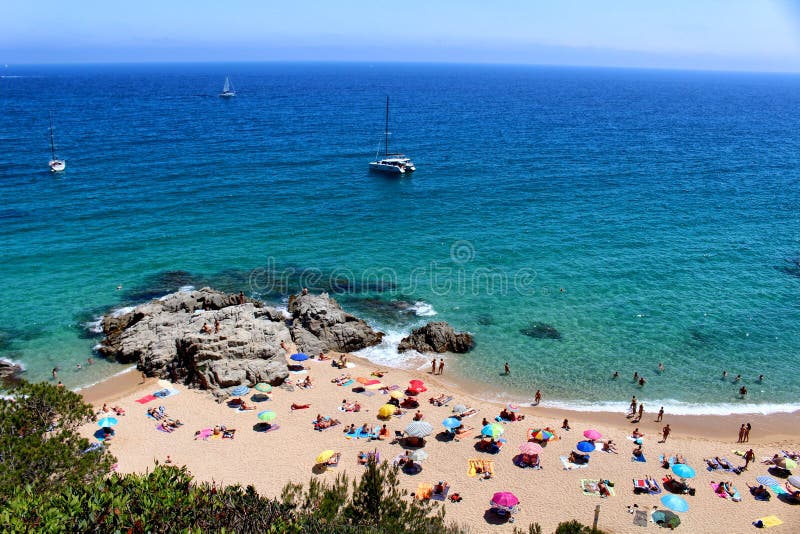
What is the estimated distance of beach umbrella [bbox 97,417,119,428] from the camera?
31.9 metres

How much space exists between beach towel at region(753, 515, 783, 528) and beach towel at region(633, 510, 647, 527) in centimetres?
524

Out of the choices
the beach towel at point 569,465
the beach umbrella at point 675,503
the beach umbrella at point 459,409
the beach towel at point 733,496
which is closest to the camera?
the beach umbrella at point 675,503

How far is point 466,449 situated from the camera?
32.3 m

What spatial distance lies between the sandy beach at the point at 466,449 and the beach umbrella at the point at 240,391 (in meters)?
0.42

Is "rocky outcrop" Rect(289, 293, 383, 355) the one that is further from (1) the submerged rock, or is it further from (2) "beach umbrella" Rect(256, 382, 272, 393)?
(1) the submerged rock

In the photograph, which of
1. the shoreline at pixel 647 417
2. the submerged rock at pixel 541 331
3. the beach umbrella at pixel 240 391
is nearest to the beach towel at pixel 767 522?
the shoreline at pixel 647 417

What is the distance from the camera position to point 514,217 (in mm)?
69875

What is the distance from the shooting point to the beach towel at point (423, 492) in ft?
91.6

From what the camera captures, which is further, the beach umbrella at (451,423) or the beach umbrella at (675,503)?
the beach umbrella at (451,423)

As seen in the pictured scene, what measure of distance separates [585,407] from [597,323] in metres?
11.2

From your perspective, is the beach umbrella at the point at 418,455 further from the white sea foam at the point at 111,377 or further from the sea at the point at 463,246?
the white sea foam at the point at 111,377

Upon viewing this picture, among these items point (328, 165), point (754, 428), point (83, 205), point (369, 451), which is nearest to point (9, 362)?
point (369, 451)

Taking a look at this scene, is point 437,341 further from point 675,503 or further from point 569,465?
point 675,503

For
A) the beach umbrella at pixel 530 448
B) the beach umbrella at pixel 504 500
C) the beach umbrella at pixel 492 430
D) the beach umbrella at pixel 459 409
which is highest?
the beach umbrella at pixel 492 430
